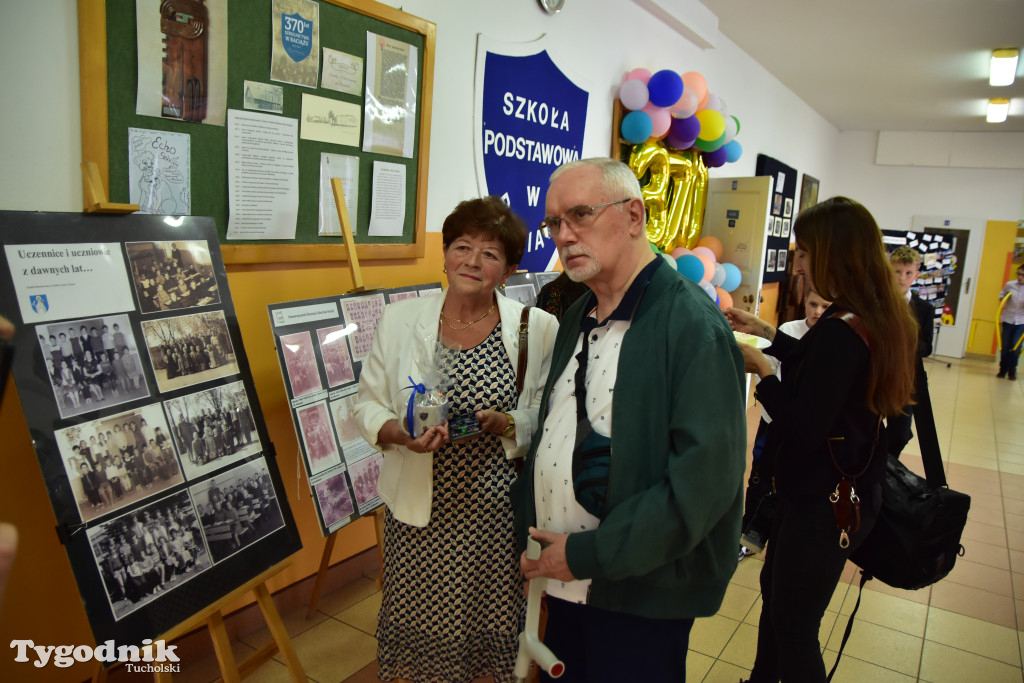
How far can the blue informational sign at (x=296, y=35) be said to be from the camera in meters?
2.24

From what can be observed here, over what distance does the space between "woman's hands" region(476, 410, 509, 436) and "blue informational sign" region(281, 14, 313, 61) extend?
1.57m

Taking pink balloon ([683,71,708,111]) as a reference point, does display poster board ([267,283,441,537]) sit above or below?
below

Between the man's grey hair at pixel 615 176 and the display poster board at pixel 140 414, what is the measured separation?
3.72 feet

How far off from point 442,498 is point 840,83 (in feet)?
26.2

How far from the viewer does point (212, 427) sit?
69.8 inches

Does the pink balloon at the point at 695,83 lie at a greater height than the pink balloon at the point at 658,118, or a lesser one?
greater

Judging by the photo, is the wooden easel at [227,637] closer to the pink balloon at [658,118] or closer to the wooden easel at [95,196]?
the wooden easel at [95,196]

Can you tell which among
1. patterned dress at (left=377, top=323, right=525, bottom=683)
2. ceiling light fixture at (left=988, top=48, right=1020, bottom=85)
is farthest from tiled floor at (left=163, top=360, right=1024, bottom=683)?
ceiling light fixture at (left=988, top=48, right=1020, bottom=85)

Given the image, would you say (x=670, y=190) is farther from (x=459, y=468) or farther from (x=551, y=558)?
(x=551, y=558)

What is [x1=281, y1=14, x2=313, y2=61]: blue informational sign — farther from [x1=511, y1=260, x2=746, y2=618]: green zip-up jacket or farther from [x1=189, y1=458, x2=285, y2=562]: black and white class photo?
[x1=511, y1=260, x2=746, y2=618]: green zip-up jacket

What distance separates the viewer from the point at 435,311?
174 cm

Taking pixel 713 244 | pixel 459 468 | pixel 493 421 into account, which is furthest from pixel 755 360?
pixel 713 244

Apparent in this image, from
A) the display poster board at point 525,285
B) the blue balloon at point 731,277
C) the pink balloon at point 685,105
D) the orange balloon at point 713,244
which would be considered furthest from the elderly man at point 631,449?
the orange balloon at point 713,244

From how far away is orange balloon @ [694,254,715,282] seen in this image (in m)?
4.81
